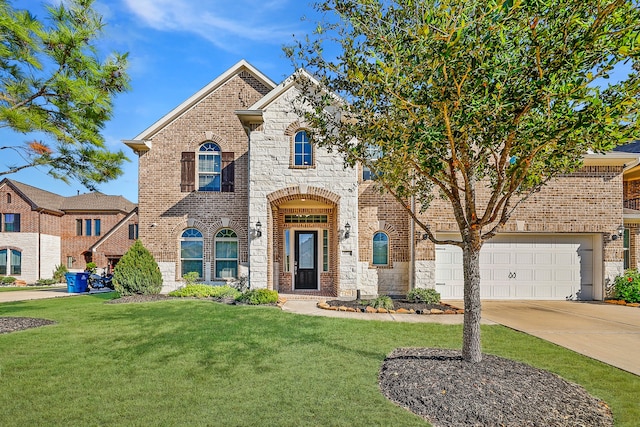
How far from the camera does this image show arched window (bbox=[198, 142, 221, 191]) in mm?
13961

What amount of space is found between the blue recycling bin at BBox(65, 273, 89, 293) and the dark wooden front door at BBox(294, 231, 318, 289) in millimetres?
10662

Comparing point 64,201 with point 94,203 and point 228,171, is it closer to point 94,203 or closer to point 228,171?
point 94,203

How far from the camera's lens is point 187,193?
13828 mm

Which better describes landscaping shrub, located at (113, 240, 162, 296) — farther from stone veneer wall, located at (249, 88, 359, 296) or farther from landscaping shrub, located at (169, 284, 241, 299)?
stone veneer wall, located at (249, 88, 359, 296)

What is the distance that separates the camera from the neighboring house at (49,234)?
25.1 metres

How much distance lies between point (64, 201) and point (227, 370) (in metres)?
31.3

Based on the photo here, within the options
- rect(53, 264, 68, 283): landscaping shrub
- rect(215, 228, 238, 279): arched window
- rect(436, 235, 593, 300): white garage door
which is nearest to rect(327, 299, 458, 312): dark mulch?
rect(436, 235, 593, 300): white garage door

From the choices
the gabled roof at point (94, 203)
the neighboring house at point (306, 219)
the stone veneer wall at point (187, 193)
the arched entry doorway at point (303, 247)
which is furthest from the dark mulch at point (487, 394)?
the gabled roof at point (94, 203)

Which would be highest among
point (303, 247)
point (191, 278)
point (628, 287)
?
point (303, 247)

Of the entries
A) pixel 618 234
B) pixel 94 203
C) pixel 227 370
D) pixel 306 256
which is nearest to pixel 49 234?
pixel 94 203

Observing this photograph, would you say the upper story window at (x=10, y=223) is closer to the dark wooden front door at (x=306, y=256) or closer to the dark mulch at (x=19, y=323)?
the dark mulch at (x=19, y=323)

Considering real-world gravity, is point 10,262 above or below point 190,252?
below

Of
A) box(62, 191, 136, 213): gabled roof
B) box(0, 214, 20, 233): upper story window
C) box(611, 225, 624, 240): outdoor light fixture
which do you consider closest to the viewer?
box(611, 225, 624, 240): outdoor light fixture

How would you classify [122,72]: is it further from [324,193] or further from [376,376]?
[376,376]
